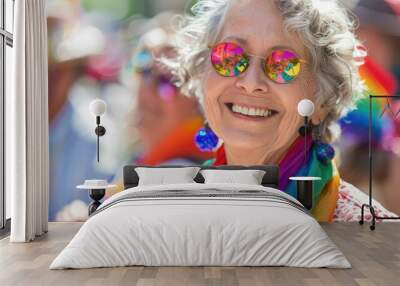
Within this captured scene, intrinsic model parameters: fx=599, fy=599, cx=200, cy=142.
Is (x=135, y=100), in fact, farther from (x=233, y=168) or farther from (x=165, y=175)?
(x=233, y=168)

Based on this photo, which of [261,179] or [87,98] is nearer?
[261,179]

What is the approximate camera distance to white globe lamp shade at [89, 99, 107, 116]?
7.24 meters

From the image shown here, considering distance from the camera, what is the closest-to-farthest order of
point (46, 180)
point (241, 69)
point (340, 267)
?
point (340, 267), point (46, 180), point (241, 69)

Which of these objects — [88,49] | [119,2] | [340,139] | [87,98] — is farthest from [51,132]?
[340,139]

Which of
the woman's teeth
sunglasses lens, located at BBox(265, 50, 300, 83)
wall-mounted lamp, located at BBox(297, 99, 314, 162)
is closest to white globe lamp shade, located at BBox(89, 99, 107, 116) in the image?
the woman's teeth

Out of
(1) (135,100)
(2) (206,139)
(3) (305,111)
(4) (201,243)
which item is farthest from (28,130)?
(3) (305,111)

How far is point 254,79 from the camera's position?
24.2 feet

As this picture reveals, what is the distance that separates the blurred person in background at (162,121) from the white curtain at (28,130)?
4.21 feet

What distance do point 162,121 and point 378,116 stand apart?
107 inches

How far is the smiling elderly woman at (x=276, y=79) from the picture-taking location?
741 centimetres

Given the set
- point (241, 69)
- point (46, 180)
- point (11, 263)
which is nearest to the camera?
point (11, 263)

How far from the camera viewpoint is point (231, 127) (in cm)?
753

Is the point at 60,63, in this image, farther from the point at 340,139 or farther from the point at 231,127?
the point at 340,139

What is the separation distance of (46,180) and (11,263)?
1.90 metres
